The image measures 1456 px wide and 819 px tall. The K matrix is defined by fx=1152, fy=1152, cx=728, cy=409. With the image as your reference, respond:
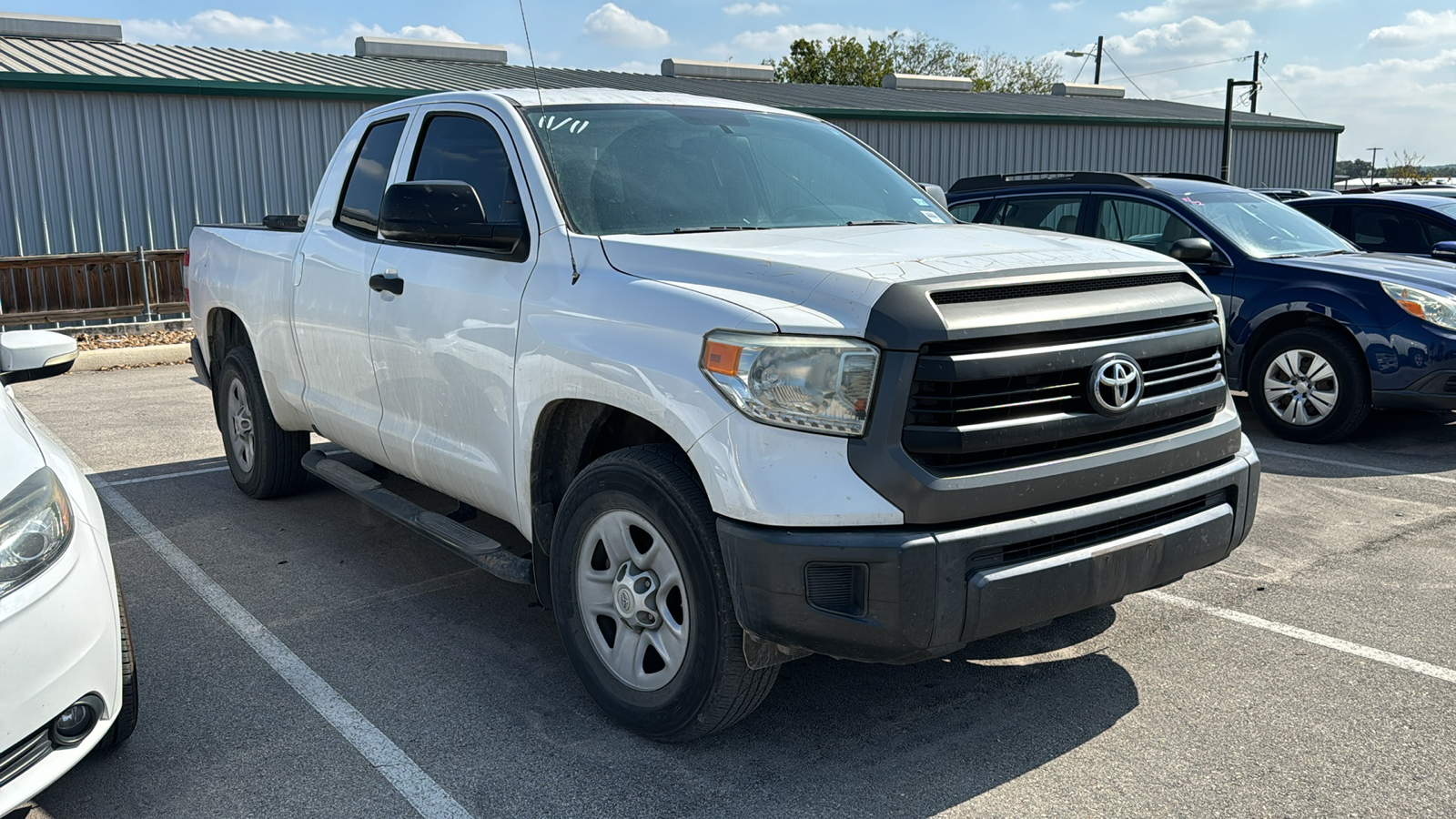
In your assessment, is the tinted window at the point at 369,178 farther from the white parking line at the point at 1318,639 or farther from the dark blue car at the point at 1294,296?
the dark blue car at the point at 1294,296

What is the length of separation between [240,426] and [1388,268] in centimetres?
723

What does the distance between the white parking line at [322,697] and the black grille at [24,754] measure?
861mm

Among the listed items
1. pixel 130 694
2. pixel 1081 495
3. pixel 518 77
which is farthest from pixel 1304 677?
pixel 518 77

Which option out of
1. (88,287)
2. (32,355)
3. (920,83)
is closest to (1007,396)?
(32,355)

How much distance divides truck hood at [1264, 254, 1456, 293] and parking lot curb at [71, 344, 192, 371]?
34.5ft

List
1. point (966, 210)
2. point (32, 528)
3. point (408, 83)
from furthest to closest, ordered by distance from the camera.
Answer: point (408, 83) < point (966, 210) < point (32, 528)

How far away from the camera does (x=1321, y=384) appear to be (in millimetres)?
7516

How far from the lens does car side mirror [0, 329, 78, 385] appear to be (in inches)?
146

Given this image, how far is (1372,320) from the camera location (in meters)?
7.23

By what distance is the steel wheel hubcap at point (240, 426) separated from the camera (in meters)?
6.22

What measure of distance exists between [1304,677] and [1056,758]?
111 centimetres

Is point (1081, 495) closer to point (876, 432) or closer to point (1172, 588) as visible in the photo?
point (876, 432)

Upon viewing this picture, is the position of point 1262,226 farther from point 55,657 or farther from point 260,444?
point 55,657

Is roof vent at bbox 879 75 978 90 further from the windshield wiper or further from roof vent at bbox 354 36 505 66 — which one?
the windshield wiper
